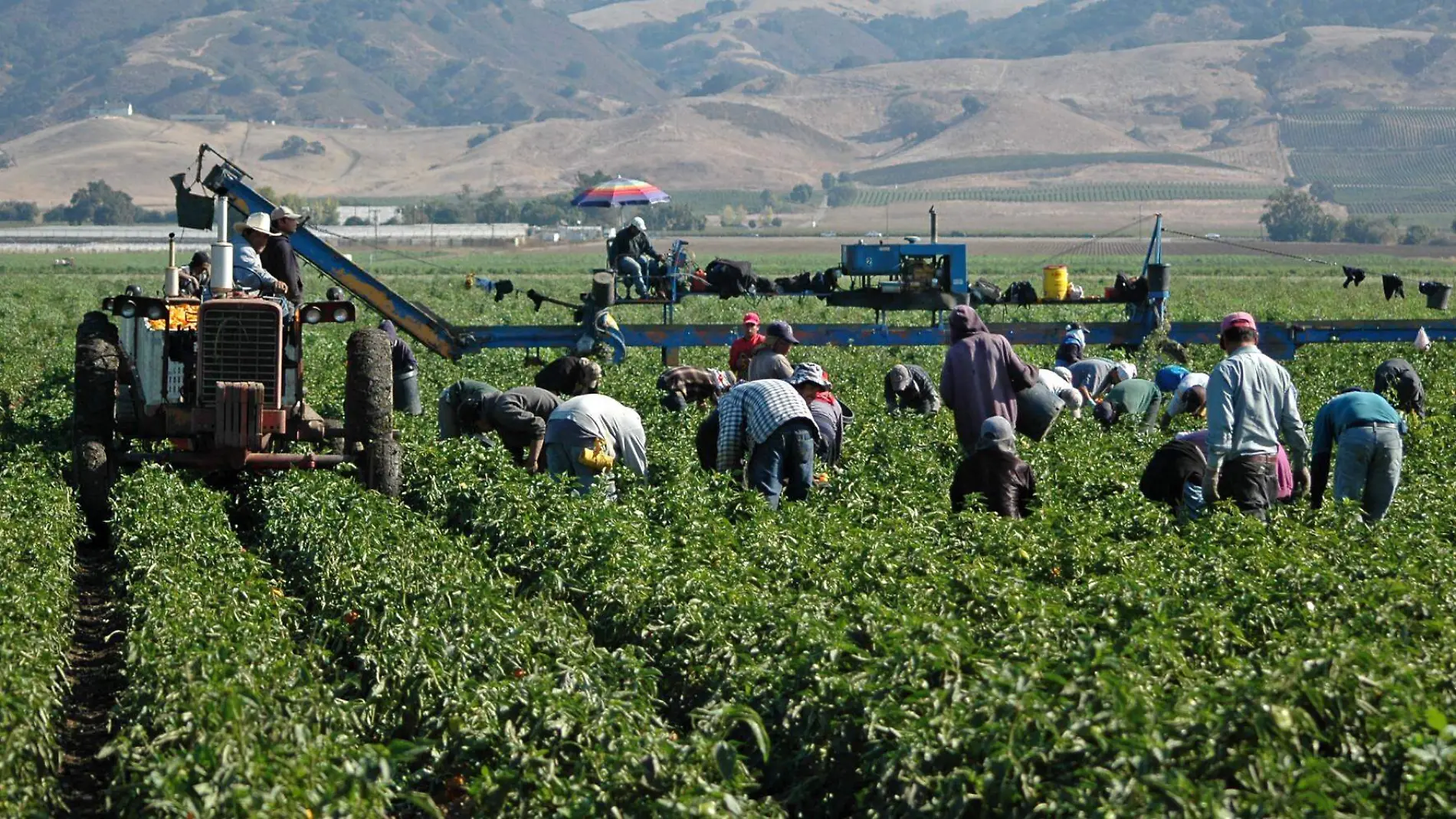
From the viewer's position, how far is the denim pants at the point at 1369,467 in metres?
11.6

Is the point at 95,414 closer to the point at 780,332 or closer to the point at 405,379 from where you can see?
the point at 405,379

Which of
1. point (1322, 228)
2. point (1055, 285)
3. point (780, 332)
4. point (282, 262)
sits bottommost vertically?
point (780, 332)

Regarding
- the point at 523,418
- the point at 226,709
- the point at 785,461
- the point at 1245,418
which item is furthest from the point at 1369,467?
the point at 226,709

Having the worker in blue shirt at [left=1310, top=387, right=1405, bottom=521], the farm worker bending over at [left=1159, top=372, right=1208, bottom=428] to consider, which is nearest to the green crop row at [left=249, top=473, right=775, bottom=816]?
the farm worker bending over at [left=1159, top=372, right=1208, bottom=428]

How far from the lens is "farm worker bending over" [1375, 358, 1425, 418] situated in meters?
17.0

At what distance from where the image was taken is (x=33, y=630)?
8680mm

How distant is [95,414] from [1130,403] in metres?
8.25

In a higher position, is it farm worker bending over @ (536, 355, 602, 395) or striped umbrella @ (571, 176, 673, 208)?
striped umbrella @ (571, 176, 673, 208)

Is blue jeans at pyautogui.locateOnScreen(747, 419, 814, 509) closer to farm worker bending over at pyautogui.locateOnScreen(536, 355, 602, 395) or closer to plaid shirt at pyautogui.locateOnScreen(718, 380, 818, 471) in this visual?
plaid shirt at pyautogui.locateOnScreen(718, 380, 818, 471)

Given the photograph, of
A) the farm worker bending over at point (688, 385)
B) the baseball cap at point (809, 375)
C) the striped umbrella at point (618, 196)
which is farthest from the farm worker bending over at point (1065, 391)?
the striped umbrella at point (618, 196)

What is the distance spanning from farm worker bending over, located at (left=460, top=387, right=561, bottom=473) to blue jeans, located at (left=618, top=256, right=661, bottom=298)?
25.3 ft

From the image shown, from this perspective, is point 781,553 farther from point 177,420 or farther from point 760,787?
point 177,420

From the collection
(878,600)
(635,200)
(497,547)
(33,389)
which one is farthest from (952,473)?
(635,200)

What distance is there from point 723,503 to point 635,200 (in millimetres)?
15956
